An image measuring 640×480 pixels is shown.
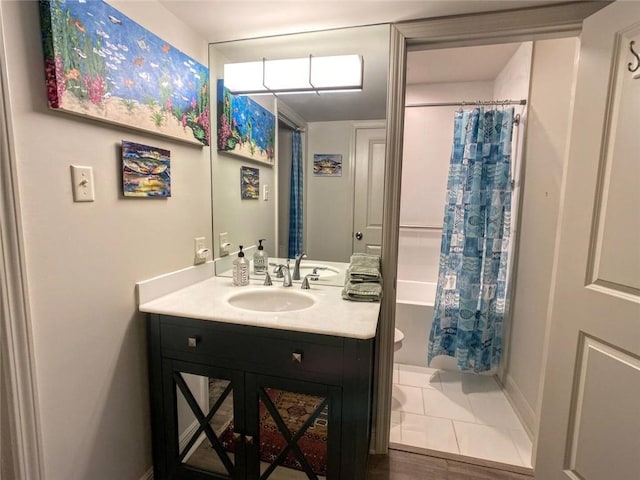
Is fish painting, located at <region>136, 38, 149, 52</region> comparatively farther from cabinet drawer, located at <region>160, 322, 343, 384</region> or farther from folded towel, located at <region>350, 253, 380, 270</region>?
folded towel, located at <region>350, 253, 380, 270</region>

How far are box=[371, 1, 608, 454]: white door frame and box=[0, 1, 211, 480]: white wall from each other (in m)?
1.00

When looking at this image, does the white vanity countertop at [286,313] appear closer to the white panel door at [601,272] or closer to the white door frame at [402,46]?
the white door frame at [402,46]

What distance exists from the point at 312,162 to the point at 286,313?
0.92 m

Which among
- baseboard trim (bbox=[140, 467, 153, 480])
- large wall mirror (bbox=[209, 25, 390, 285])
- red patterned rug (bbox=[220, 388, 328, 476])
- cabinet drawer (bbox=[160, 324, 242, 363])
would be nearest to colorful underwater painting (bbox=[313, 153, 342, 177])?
large wall mirror (bbox=[209, 25, 390, 285])

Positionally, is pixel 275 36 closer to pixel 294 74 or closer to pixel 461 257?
pixel 294 74

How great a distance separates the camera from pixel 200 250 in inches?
65.8

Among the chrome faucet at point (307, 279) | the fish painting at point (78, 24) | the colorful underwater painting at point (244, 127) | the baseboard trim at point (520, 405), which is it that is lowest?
the baseboard trim at point (520, 405)

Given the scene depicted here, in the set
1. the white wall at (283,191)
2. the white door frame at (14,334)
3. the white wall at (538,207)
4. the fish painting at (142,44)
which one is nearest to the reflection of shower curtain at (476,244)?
the white wall at (538,207)

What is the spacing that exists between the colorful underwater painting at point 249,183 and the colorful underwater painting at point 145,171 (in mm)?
515

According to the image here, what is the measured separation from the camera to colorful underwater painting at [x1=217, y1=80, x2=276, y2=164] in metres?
1.75

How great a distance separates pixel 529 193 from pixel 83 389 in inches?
97.4

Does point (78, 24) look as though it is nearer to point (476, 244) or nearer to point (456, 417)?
point (476, 244)

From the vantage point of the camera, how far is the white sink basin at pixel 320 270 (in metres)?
1.74

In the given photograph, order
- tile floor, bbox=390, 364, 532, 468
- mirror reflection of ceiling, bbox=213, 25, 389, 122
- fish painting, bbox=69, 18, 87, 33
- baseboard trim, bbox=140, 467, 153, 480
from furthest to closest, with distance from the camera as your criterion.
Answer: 1. tile floor, bbox=390, 364, 532, 468
2. mirror reflection of ceiling, bbox=213, 25, 389, 122
3. baseboard trim, bbox=140, 467, 153, 480
4. fish painting, bbox=69, 18, 87, 33
